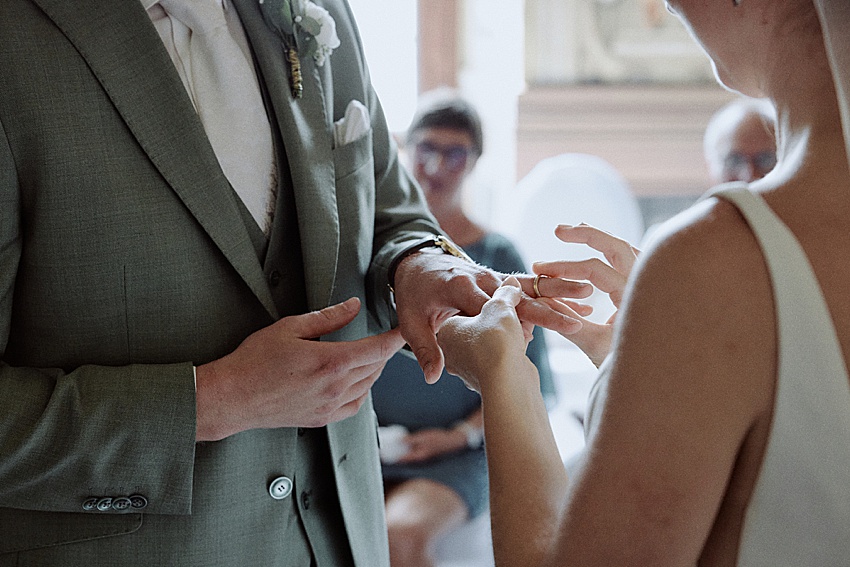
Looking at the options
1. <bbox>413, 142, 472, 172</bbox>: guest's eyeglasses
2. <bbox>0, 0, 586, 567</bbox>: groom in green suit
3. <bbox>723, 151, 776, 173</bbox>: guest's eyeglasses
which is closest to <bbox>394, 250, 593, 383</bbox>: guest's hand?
<bbox>0, 0, 586, 567</bbox>: groom in green suit

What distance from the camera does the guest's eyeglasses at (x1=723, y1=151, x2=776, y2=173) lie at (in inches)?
133

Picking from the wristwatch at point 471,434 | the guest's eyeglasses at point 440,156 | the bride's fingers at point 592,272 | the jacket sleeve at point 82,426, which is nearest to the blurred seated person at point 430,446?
the wristwatch at point 471,434

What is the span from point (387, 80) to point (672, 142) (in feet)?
5.92

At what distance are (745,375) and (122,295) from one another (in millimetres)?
764

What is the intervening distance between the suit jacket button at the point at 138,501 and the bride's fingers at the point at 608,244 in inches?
28.1

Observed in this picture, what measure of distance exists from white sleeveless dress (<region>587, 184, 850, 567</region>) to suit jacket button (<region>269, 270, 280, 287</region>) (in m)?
0.69

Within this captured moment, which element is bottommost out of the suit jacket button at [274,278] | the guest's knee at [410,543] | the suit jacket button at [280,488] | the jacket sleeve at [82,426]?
the guest's knee at [410,543]

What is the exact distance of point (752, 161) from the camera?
338 cm

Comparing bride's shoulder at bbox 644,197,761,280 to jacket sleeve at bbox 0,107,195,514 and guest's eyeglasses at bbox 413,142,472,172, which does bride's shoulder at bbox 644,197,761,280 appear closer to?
jacket sleeve at bbox 0,107,195,514

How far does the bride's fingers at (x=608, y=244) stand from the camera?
4.58ft

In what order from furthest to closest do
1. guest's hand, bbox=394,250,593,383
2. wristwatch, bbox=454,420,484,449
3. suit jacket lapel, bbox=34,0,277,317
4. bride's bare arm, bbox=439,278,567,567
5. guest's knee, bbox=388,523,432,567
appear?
wristwatch, bbox=454,420,484,449
guest's knee, bbox=388,523,432,567
guest's hand, bbox=394,250,593,383
suit jacket lapel, bbox=34,0,277,317
bride's bare arm, bbox=439,278,567,567

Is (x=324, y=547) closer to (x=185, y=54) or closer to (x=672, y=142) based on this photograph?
(x=185, y=54)

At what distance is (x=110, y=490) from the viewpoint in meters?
1.15

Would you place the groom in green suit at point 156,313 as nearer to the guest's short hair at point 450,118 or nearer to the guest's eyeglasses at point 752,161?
the guest's short hair at point 450,118
